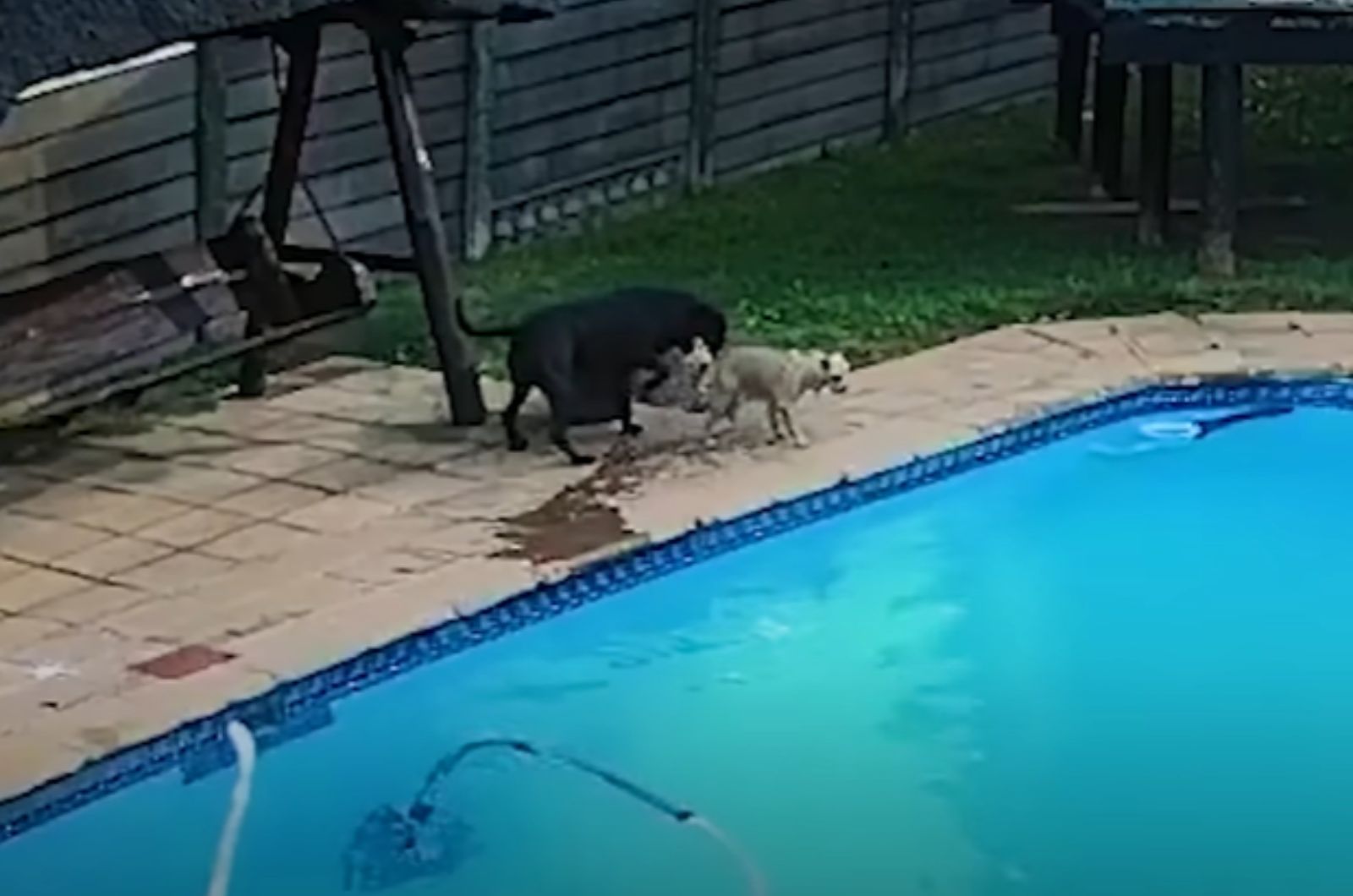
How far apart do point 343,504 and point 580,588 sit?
21.8 inches

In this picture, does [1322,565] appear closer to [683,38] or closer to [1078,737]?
[1078,737]

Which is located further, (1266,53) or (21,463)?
(1266,53)

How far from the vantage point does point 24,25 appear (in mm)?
1242

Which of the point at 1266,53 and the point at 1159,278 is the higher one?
the point at 1266,53

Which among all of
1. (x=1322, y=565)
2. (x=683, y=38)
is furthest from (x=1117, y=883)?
(x=683, y=38)

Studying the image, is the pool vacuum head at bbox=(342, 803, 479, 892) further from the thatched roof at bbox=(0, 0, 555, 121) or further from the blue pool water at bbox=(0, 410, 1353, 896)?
the thatched roof at bbox=(0, 0, 555, 121)

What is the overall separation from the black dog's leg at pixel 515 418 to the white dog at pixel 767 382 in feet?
1.28

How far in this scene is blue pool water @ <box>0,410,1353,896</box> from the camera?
378cm

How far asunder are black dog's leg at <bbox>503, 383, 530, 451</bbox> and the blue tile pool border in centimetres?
57

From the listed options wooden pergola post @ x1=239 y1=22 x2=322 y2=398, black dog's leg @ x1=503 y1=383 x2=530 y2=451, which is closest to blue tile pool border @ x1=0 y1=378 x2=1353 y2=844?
black dog's leg @ x1=503 y1=383 x2=530 y2=451

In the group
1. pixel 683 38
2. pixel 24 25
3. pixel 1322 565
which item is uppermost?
pixel 24 25

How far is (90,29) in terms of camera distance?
1.30 m

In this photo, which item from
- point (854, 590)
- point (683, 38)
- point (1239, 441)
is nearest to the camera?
point (854, 590)

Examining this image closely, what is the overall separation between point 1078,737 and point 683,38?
13.9ft
